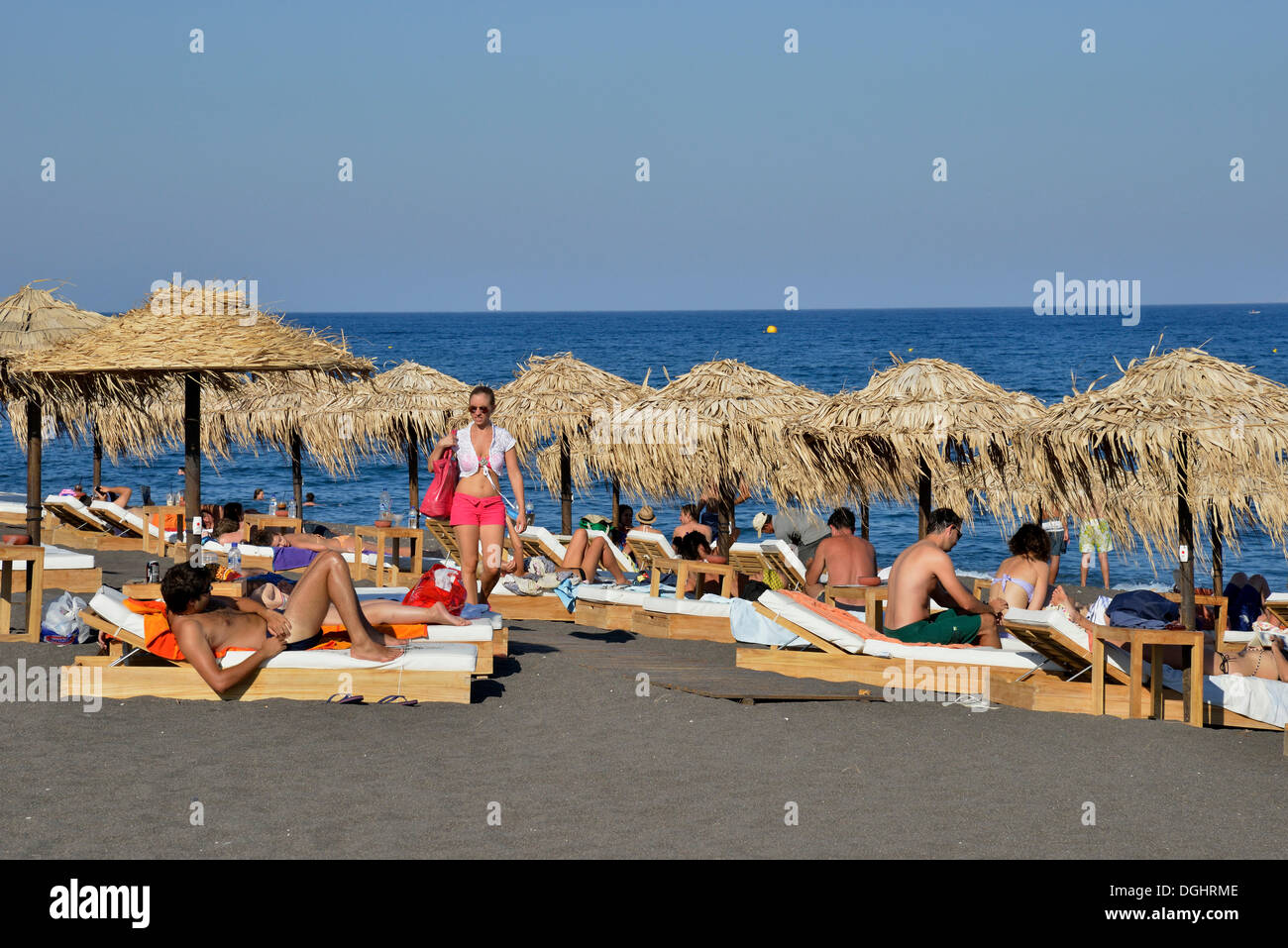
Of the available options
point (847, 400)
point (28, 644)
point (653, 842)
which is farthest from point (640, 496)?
point (653, 842)

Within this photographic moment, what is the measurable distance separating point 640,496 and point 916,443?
3.38m

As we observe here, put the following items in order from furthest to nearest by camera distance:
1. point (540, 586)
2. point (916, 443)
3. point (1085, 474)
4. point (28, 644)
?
point (916, 443), point (540, 586), point (1085, 474), point (28, 644)

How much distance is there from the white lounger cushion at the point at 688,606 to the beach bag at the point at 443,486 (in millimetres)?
1785

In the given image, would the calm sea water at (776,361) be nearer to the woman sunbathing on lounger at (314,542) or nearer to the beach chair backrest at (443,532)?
the beach chair backrest at (443,532)

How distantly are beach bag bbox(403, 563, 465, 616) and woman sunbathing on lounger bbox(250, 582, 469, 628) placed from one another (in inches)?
7.4

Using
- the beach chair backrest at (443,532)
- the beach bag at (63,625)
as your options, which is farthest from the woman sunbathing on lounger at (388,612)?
the beach chair backrest at (443,532)

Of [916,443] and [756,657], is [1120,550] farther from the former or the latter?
[756,657]

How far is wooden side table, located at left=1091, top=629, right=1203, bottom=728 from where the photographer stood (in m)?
6.38

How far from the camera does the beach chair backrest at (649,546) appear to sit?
34.3 ft

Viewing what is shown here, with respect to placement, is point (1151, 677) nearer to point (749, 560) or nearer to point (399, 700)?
point (399, 700)

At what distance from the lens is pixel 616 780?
5.31m

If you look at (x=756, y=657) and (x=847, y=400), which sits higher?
(x=847, y=400)

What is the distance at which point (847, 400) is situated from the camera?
35.3 ft
